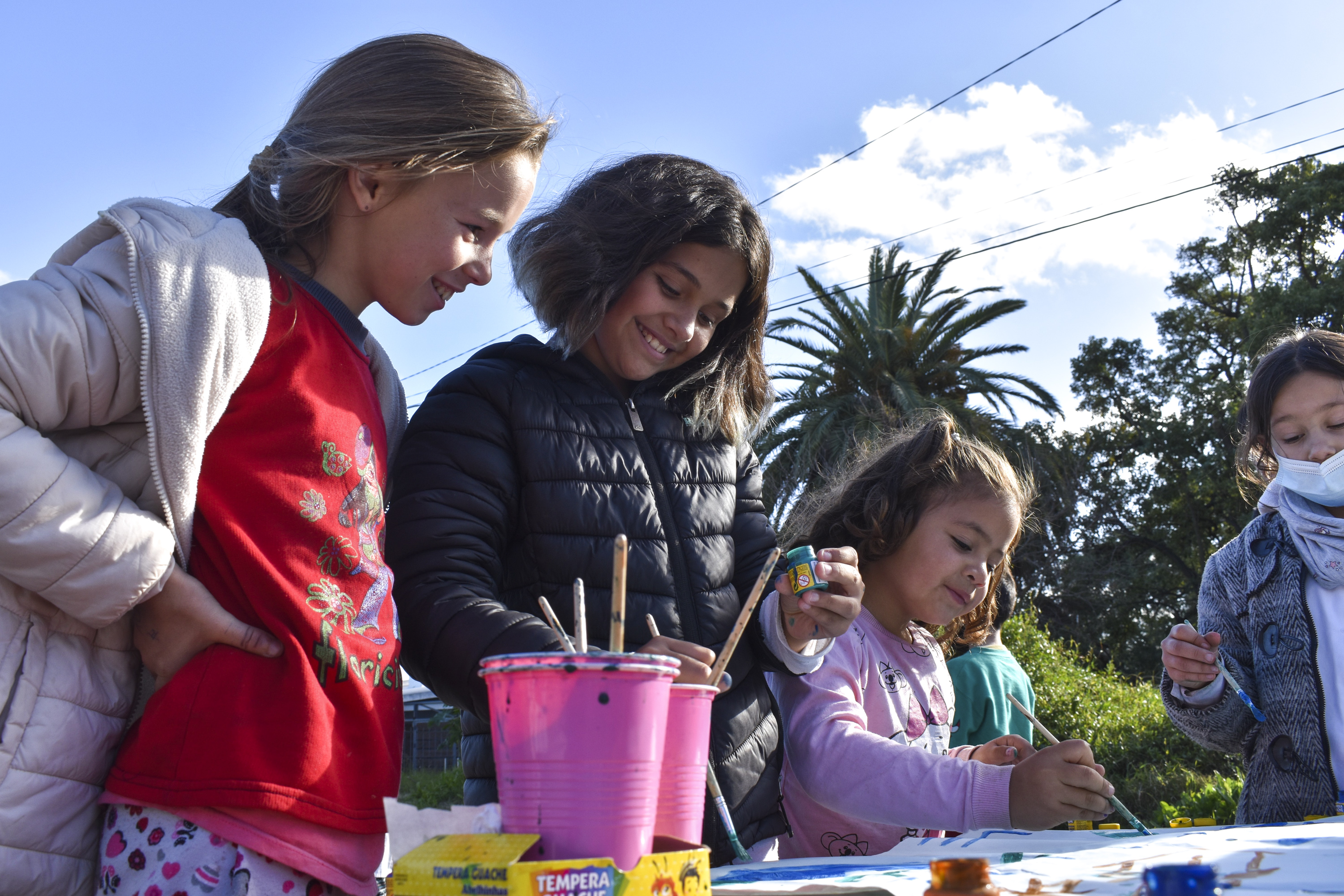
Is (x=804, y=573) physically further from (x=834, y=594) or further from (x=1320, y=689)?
(x=1320, y=689)

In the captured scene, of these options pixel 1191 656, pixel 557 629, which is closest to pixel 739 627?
pixel 557 629

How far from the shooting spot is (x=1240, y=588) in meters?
3.12

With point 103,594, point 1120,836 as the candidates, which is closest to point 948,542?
point 1120,836

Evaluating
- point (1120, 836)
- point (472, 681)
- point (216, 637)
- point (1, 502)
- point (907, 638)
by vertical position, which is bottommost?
point (1120, 836)

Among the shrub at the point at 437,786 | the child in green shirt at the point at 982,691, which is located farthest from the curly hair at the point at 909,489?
the shrub at the point at 437,786

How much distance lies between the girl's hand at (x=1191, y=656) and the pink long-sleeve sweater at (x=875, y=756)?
2.11 feet

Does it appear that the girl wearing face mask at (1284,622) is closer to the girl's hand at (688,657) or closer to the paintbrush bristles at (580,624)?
the girl's hand at (688,657)

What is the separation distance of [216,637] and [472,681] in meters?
0.37

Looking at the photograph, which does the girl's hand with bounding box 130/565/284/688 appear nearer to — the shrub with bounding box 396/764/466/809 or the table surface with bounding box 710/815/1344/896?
the table surface with bounding box 710/815/1344/896

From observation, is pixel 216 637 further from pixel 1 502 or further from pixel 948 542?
pixel 948 542

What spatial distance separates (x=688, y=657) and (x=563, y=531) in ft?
2.37

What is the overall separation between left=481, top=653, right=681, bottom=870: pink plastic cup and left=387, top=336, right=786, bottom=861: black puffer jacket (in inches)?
24.7

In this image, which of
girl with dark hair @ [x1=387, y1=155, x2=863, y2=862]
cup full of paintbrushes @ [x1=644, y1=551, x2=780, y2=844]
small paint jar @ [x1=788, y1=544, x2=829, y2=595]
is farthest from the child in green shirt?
cup full of paintbrushes @ [x1=644, y1=551, x2=780, y2=844]

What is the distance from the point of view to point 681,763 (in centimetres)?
107
